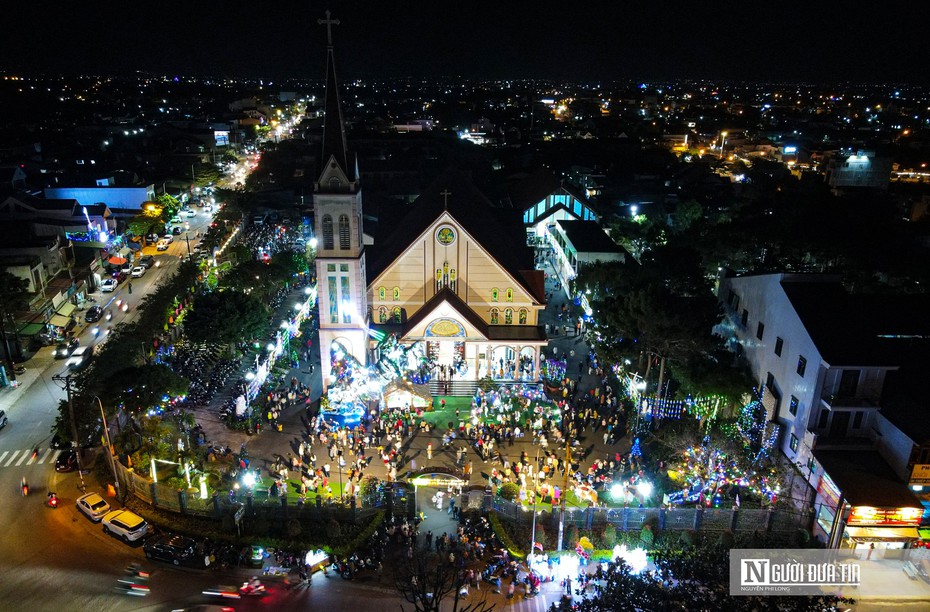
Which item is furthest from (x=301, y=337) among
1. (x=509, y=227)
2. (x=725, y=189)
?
(x=725, y=189)

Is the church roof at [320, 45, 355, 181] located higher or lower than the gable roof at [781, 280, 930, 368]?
higher

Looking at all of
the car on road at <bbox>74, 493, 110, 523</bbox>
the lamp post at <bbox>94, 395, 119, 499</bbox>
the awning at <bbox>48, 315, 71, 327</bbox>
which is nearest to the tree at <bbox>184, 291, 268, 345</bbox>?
the lamp post at <bbox>94, 395, 119, 499</bbox>

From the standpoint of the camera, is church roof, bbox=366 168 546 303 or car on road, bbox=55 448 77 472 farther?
church roof, bbox=366 168 546 303

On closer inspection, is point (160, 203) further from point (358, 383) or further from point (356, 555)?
point (356, 555)

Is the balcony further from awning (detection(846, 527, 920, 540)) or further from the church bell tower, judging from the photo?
the church bell tower

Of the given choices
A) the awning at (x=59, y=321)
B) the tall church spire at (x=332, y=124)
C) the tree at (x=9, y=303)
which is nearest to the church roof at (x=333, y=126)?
the tall church spire at (x=332, y=124)

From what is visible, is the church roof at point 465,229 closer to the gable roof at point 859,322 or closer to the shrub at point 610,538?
the gable roof at point 859,322

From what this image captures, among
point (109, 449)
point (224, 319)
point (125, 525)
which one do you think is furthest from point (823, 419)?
point (224, 319)

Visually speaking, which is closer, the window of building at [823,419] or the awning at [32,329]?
the window of building at [823,419]
